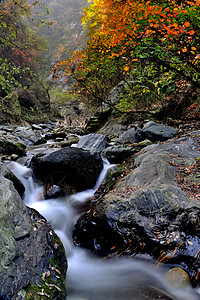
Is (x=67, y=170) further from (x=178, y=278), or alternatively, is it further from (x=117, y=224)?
(x=178, y=278)

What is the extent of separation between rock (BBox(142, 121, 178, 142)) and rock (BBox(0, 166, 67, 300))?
5.75 meters

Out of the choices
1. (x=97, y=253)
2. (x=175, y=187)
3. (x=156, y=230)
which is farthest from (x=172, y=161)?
(x=97, y=253)

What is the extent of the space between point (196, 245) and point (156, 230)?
2.01 feet

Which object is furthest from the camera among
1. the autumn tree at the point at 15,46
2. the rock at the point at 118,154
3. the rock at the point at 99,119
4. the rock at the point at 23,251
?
the rock at the point at 99,119

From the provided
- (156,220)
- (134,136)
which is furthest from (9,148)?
(156,220)

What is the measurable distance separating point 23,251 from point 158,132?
6423 mm

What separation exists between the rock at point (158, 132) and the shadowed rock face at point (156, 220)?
3.05m

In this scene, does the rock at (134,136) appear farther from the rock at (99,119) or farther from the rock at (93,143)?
the rock at (99,119)

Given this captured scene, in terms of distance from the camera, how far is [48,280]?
2098 mm

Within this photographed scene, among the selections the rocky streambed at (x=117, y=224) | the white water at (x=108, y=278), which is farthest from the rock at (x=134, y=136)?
the white water at (x=108, y=278)

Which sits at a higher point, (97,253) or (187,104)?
(97,253)

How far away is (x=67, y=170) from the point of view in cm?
511

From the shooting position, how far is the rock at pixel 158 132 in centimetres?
674

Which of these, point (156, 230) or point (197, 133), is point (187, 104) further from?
point (156, 230)
